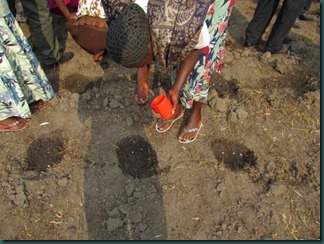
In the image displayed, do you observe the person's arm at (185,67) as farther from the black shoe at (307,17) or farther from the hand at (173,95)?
the black shoe at (307,17)

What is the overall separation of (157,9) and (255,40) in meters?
2.09

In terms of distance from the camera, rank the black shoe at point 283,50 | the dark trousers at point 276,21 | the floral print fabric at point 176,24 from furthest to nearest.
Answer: the black shoe at point 283,50 < the dark trousers at point 276,21 < the floral print fabric at point 176,24

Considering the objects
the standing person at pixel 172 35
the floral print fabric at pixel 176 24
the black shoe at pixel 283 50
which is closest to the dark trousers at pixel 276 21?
the black shoe at pixel 283 50

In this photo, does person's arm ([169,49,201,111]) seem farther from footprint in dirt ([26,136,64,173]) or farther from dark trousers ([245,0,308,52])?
dark trousers ([245,0,308,52])

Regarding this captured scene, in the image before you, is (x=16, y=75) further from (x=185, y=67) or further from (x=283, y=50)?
(x=283, y=50)

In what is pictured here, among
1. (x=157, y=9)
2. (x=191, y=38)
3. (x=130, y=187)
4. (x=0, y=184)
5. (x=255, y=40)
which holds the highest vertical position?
(x=157, y=9)

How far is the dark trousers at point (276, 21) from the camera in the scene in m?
2.88

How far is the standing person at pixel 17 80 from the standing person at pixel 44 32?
0.44m

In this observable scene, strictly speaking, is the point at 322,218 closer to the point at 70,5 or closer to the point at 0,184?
the point at 0,184

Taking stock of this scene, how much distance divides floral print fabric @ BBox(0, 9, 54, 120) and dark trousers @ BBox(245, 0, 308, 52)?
2149 millimetres

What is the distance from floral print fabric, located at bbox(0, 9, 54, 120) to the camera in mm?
2146

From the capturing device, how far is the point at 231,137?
98.5 inches

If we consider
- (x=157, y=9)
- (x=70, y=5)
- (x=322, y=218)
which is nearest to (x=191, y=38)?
(x=157, y=9)

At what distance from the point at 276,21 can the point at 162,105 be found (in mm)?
1992
